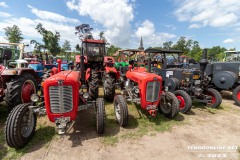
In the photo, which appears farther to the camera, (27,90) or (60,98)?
(27,90)

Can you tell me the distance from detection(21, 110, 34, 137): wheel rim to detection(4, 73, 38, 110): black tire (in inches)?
34.1

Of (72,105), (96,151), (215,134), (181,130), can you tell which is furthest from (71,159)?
(215,134)

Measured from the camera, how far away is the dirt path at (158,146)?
247 cm

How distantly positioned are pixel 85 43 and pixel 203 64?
17.6 ft

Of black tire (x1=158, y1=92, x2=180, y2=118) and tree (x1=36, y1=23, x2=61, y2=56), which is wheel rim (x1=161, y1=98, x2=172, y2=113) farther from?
tree (x1=36, y1=23, x2=61, y2=56)

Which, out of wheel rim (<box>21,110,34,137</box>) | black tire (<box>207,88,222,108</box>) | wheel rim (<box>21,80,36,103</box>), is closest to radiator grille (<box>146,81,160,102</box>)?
wheel rim (<box>21,110,34,137</box>)

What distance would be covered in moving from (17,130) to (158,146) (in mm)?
2522

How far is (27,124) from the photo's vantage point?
279cm

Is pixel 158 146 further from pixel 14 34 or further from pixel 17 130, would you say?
pixel 14 34

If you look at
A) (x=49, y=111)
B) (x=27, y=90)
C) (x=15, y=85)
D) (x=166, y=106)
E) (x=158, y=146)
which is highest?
(x=15, y=85)

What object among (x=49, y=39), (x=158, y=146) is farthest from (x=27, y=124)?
(x=49, y=39)

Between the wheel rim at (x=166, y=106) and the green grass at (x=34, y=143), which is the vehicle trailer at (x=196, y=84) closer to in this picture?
the wheel rim at (x=166, y=106)

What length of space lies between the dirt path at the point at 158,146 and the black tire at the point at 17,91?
143 cm

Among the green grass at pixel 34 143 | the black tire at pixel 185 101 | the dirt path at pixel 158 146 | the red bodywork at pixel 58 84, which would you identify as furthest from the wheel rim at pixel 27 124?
the black tire at pixel 185 101
